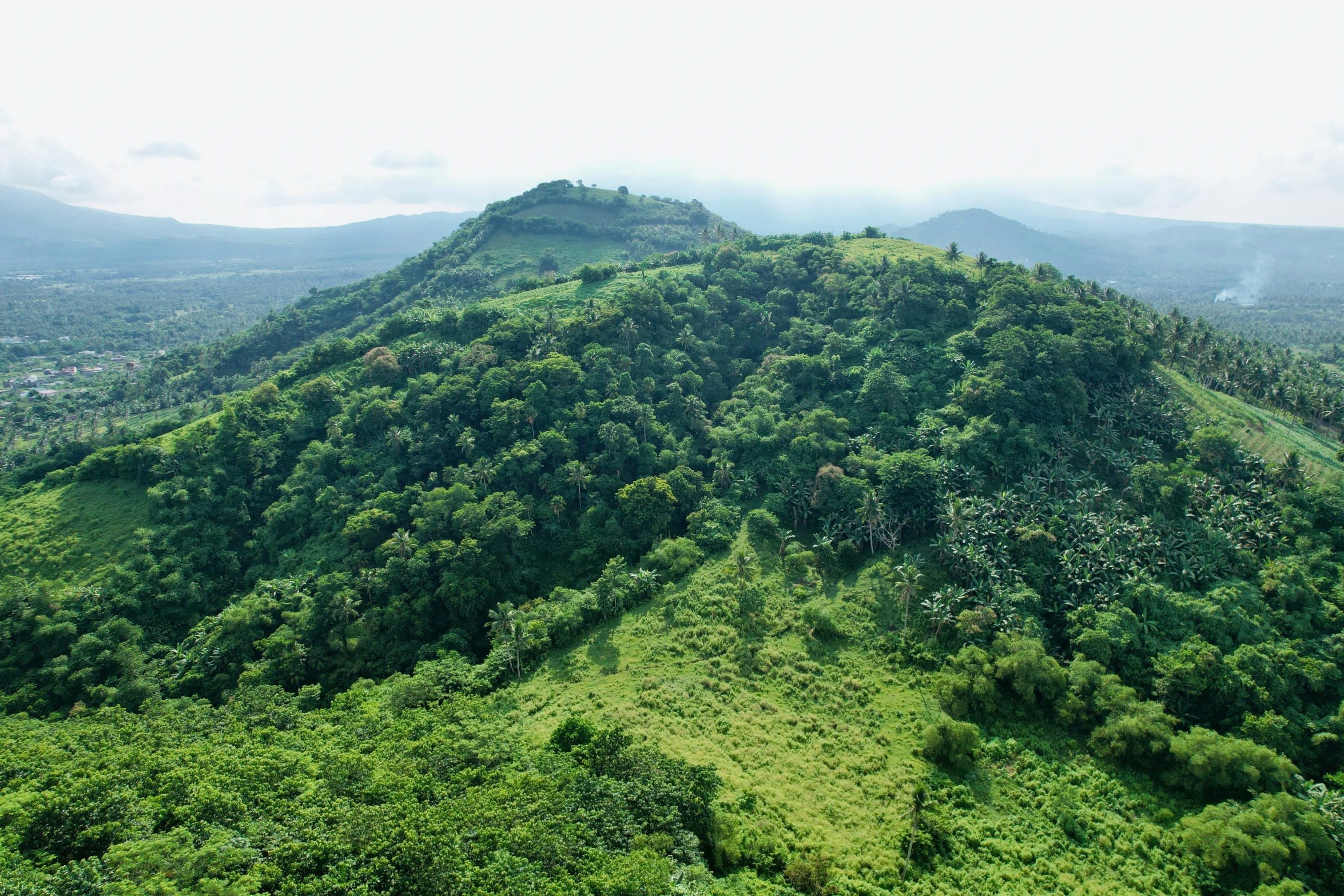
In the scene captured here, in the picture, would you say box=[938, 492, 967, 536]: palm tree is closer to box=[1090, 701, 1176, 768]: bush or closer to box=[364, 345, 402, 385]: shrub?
box=[1090, 701, 1176, 768]: bush

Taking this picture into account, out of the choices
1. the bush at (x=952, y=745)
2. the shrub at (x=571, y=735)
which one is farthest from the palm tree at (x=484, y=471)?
the bush at (x=952, y=745)

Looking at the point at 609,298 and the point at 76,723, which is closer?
the point at 76,723

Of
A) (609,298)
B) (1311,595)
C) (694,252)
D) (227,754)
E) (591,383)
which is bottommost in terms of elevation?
(227,754)

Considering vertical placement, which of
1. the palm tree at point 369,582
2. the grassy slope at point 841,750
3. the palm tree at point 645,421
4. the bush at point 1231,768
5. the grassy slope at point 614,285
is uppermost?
the grassy slope at point 614,285

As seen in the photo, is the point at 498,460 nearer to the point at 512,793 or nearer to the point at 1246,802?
the point at 512,793

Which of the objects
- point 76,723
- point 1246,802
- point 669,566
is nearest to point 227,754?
point 76,723

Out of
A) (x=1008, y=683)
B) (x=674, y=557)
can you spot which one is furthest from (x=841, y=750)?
(x=674, y=557)

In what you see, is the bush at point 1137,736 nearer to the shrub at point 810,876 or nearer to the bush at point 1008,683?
the bush at point 1008,683
